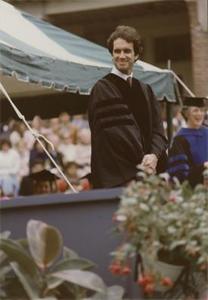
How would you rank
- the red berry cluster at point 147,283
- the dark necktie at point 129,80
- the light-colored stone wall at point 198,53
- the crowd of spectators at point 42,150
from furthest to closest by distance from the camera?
the light-colored stone wall at point 198,53
the crowd of spectators at point 42,150
the dark necktie at point 129,80
the red berry cluster at point 147,283

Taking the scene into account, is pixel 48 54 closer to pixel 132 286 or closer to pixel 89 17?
pixel 132 286

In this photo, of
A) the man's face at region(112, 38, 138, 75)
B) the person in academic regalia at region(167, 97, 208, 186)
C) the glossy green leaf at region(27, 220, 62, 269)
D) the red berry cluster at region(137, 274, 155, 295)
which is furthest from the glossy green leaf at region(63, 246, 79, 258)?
the person in academic regalia at region(167, 97, 208, 186)

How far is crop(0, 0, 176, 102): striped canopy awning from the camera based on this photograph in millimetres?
7836

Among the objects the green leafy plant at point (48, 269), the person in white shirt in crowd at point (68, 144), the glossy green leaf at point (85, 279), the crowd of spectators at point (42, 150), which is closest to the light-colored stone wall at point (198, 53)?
the crowd of spectators at point (42, 150)

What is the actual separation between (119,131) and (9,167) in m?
9.11

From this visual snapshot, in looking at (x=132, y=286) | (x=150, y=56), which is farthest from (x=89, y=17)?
(x=132, y=286)

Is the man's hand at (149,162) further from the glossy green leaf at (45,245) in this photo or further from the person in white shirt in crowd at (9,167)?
the person in white shirt in crowd at (9,167)

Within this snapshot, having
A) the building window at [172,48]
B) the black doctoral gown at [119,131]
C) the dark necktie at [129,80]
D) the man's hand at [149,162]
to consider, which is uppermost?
the building window at [172,48]

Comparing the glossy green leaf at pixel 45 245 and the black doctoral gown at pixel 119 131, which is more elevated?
the black doctoral gown at pixel 119 131

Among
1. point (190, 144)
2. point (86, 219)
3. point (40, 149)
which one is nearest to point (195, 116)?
point (190, 144)

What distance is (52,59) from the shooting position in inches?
329

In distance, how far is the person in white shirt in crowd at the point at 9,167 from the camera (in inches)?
574

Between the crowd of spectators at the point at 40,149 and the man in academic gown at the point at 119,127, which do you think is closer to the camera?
the man in academic gown at the point at 119,127

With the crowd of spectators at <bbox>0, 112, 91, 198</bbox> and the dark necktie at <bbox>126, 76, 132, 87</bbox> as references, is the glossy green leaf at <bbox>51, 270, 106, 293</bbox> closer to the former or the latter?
the dark necktie at <bbox>126, 76, 132, 87</bbox>
